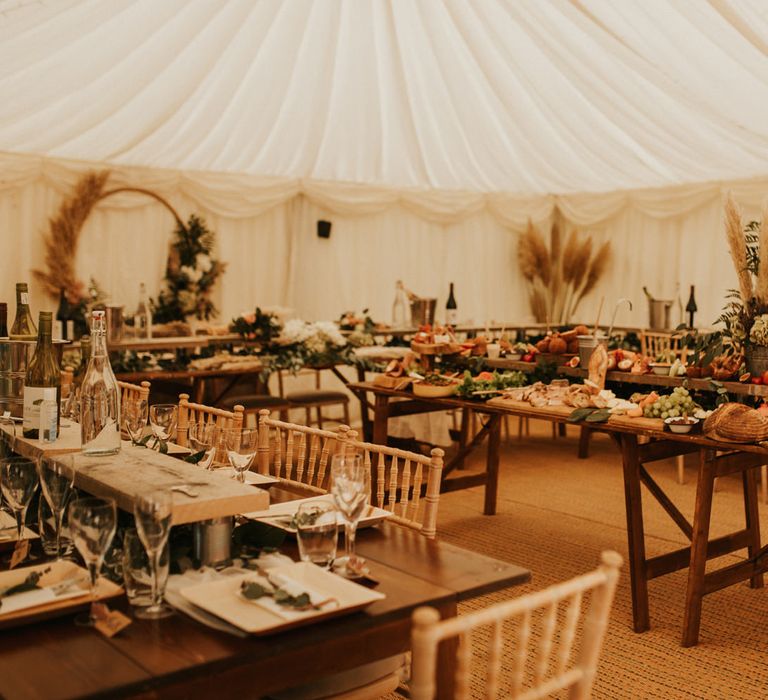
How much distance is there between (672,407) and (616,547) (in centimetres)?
129

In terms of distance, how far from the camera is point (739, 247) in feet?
13.4

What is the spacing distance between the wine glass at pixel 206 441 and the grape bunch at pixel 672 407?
2165 millimetres

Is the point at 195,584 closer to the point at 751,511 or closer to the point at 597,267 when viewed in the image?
the point at 751,511

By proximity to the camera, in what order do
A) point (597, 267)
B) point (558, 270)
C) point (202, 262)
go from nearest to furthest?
point (202, 262), point (597, 267), point (558, 270)

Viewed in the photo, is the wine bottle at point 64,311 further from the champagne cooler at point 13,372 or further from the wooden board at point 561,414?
the champagne cooler at point 13,372

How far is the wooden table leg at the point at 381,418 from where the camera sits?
5281 millimetres

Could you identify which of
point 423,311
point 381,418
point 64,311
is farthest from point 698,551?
point 64,311

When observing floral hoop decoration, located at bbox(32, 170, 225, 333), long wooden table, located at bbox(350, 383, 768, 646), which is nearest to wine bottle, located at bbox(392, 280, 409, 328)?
floral hoop decoration, located at bbox(32, 170, 225, 333)

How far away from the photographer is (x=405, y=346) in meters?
7.67

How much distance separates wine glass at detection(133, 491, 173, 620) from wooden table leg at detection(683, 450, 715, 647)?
8.35 ft

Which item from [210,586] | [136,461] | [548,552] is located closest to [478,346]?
[548,552]

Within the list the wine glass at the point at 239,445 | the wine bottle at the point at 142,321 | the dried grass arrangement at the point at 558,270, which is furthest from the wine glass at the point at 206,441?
the dried grass arrangement at the point at 558,270

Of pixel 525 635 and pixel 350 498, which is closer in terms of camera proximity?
pixel 525 635

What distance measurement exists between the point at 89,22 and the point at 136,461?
371 centimetres
